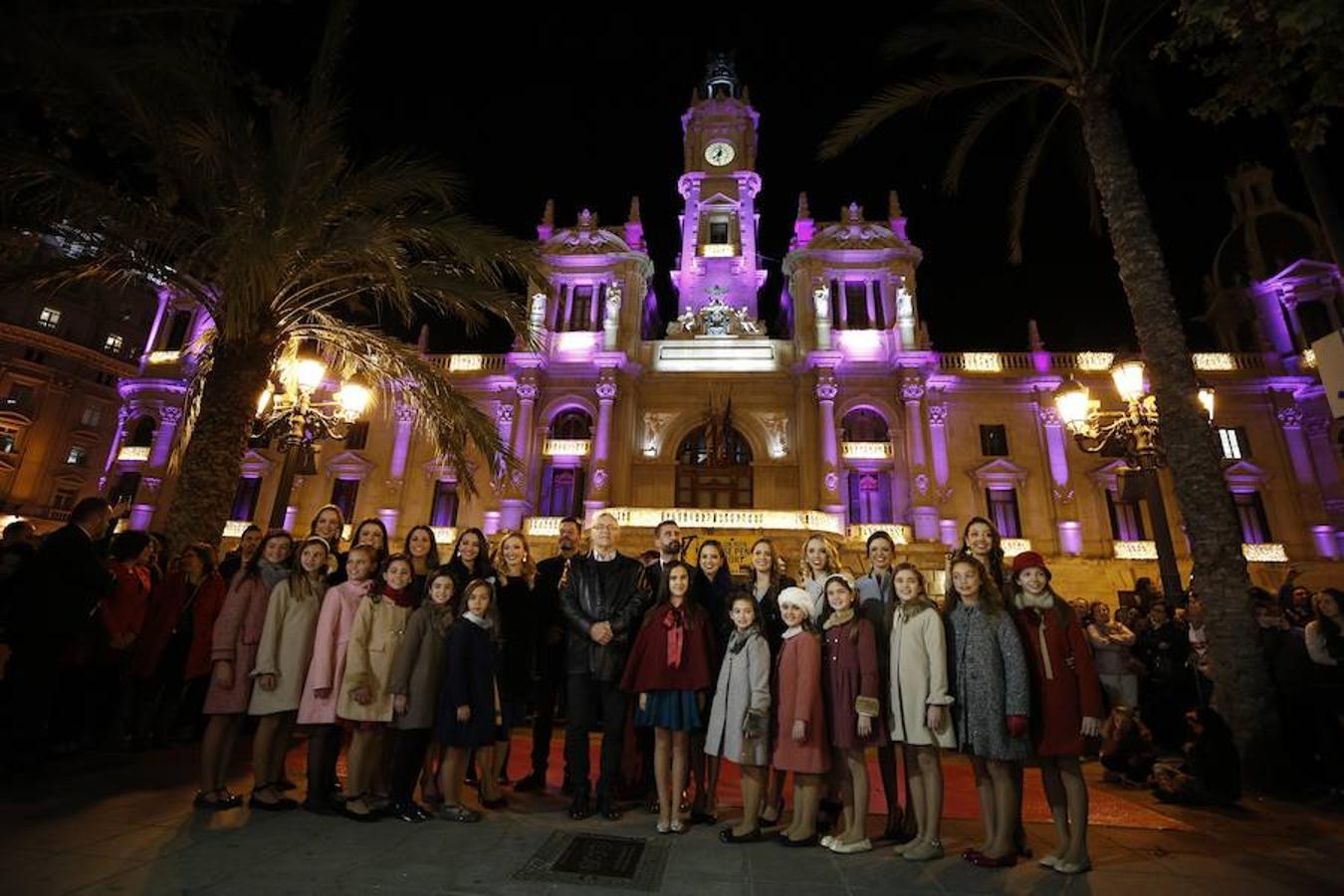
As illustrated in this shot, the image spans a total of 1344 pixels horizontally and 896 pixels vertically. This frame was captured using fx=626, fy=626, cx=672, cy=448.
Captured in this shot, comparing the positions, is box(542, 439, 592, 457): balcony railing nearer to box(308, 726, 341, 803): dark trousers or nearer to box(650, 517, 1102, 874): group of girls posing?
box(650, 517, 1102, 874): group of girls posing

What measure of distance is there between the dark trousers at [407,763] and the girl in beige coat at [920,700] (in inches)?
136

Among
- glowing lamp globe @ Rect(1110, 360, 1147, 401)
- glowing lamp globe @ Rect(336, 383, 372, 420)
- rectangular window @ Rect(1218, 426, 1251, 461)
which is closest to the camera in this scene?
glowing lamp globe @ Rect(336, 383, 372, 420)

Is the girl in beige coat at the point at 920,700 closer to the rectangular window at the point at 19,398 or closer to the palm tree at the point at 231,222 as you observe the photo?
the palm tree at the point at 231,222

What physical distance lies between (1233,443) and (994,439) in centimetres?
864

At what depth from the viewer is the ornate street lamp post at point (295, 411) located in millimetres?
10516

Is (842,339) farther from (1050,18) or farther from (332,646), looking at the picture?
(332,646)

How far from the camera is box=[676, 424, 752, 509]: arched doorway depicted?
24.4 metres

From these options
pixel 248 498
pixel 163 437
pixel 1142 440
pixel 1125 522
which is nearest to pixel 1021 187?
pixel 1142 440

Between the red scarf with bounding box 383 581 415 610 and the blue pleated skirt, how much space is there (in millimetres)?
2061

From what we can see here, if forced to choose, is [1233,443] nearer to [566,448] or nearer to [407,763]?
[566,448]

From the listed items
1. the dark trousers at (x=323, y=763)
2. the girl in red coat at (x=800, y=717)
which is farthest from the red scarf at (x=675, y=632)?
the dark trousers at (x=323, y=763)

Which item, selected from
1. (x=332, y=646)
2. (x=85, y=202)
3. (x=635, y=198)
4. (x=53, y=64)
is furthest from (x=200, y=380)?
(x=635, y=198)

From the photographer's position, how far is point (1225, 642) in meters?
6.58

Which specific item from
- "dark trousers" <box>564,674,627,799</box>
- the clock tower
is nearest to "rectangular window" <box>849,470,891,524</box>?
the clock tower
